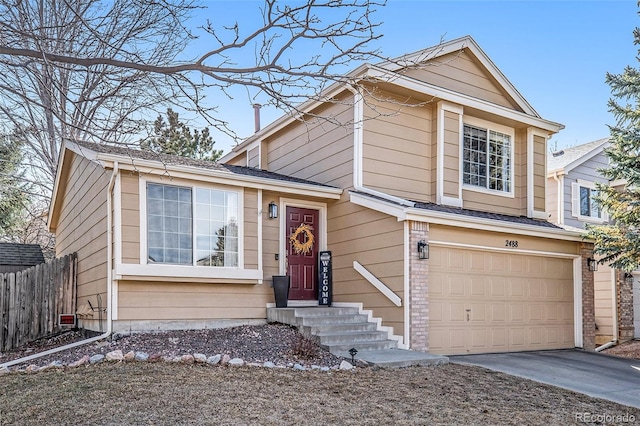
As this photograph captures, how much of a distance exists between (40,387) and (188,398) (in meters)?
Result: 1.91

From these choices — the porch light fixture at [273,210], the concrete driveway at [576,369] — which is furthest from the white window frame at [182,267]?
the concrete driveway at [576,369]

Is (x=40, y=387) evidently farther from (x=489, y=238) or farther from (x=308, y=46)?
(x=489, y=238)

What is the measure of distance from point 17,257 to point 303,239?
380 inches

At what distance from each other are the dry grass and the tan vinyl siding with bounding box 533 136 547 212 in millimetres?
6629

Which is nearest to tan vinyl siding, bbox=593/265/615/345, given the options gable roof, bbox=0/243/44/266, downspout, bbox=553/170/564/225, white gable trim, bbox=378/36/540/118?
downspout, bbox=553/170/564/225

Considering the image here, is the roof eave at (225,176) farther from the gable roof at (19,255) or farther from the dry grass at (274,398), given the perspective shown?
the gable roof at (19,255)

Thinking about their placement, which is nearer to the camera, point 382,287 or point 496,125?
point 382,287

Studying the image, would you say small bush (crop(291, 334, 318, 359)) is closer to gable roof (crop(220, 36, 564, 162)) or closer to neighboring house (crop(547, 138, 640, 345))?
gable roof (crop(220, 36, 564, 162))

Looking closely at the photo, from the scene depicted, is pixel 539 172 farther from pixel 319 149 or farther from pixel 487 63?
pixel 319 149

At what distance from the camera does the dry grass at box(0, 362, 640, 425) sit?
5.25m

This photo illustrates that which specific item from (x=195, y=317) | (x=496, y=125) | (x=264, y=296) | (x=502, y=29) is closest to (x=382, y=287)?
(x=264, y=296)

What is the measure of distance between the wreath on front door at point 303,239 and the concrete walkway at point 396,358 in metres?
3.08

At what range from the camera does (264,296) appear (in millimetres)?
10312

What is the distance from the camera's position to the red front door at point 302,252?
11086 millimetres
